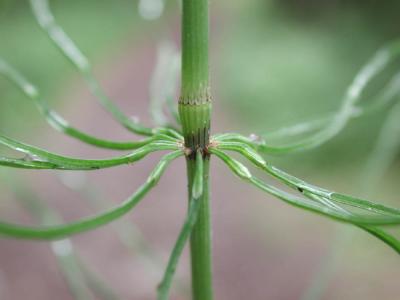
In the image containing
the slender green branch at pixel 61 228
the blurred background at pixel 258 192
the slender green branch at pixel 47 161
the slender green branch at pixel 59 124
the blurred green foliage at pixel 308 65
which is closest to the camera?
the slender green branch at pixel 61 228

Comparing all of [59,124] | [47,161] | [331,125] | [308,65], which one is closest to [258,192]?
[308,65]

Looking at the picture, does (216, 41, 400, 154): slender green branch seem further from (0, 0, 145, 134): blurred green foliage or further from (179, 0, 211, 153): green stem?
(0, 0, 145, 134): blurred green foliage

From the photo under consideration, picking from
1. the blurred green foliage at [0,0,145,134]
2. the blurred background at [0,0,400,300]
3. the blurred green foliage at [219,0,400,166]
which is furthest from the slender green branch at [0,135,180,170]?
the blurred green foliage at [0,0,145,134]

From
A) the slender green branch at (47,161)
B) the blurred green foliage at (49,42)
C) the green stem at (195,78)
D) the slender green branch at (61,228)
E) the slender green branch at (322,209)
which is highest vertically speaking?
the blurred green foliage at (49,42)

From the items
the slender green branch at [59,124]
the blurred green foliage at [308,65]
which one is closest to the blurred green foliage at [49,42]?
the blurred green foliage at [308,65]

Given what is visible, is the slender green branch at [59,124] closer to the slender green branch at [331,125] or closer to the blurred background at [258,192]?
the slender green branch at [331,125]

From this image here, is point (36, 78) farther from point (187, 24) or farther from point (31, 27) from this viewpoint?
point (187, 24)

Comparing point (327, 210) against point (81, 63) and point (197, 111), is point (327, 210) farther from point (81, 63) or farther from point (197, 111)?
point (81, 63)
